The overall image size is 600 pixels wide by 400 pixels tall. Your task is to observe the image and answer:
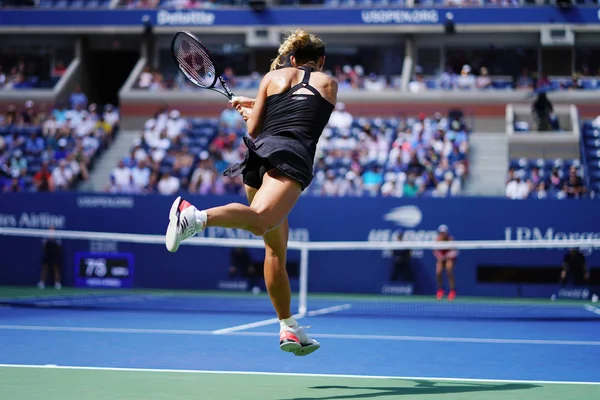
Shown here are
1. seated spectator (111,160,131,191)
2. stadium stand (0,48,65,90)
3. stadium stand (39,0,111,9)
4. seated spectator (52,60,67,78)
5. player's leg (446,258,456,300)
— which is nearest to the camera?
player's leg (446,258,456,300)

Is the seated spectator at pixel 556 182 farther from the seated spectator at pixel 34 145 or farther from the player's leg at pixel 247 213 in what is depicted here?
the player's leg at pixel 247 213

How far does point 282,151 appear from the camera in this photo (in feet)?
19.7

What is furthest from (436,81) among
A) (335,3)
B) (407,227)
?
(407,227)

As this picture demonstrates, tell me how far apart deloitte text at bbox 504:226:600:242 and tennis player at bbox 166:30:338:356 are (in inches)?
508

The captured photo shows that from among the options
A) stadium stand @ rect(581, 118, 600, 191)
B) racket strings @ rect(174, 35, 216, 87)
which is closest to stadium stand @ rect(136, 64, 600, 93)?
stadium stand @ rect(581, 118, 600, 191)

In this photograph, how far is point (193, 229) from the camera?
542 centimetres

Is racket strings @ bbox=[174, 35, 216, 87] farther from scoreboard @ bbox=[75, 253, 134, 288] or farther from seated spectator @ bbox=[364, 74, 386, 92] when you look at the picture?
seated spectator @ bbox=[364, 74, 386, 92]

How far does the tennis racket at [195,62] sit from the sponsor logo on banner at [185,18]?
22.5 m

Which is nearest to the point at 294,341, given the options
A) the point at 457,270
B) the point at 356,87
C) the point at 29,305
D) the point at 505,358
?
the point at 505,358

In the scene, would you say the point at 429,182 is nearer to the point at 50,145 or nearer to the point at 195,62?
the point at 50,145

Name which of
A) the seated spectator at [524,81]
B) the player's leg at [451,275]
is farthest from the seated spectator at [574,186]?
the seated spectator at [524,81]

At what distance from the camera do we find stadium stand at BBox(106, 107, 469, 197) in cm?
2103

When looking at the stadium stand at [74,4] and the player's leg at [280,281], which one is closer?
the player's leg at [280,281]

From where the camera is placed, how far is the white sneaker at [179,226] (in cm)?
535
